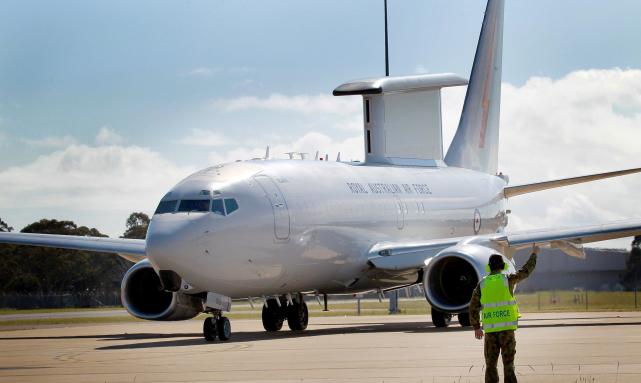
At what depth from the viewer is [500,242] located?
33.5 m

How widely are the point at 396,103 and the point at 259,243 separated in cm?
1497

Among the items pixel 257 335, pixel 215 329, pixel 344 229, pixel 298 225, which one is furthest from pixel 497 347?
pixel 344 229

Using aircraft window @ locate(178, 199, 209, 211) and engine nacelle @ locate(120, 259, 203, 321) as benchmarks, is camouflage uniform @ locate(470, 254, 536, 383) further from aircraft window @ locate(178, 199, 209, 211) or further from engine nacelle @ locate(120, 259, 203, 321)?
engine nacelle @ locate(120, 259, 203, 321)

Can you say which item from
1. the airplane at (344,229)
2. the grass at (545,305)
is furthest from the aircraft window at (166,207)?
the grass at (545,305)

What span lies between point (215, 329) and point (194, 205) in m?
2.70

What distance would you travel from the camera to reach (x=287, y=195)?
98.5 ft

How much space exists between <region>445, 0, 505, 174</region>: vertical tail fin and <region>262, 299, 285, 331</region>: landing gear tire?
1422 cm

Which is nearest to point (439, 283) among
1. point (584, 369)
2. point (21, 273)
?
point (584, 369)

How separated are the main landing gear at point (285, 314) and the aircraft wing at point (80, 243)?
4064mm

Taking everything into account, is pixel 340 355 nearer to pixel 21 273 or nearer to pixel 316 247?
pixel 316 247

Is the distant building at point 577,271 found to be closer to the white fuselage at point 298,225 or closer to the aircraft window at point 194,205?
the white fuselage at point 298,225

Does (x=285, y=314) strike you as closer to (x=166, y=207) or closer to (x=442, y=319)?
(x=442, y=319)

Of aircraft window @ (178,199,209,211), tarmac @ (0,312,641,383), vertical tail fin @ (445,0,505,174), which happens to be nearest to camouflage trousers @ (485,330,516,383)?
tarmac @ (0,312,641,383)

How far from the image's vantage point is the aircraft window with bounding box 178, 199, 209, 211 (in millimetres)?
27594
